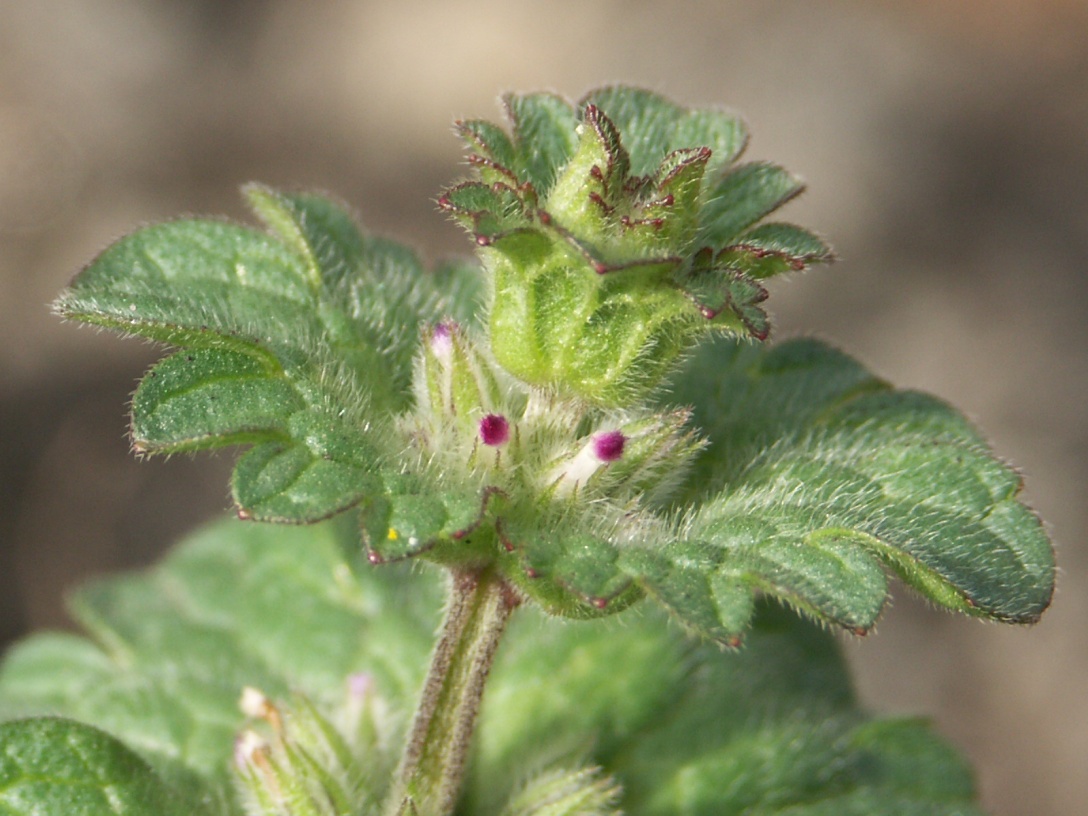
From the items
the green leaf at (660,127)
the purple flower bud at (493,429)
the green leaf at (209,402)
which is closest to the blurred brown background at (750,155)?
the green leaf at (660,127)

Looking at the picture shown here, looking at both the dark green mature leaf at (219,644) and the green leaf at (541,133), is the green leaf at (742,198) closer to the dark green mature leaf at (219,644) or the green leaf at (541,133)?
the green leaf at (541,133)

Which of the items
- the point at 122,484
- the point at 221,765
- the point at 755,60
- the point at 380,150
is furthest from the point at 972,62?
the point at 221,765

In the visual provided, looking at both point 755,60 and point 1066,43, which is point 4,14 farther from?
point 1066,43

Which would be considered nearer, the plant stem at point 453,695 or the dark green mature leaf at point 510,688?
the plant stem at point 453,695

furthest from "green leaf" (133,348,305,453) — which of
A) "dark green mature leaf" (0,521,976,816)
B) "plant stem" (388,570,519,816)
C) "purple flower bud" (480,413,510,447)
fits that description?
"dark green mature leaf" (0,521,976,816)

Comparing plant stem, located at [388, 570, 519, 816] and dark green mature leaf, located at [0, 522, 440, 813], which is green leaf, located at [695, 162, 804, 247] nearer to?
plant stem, located at [388, 570, 519, 816]
